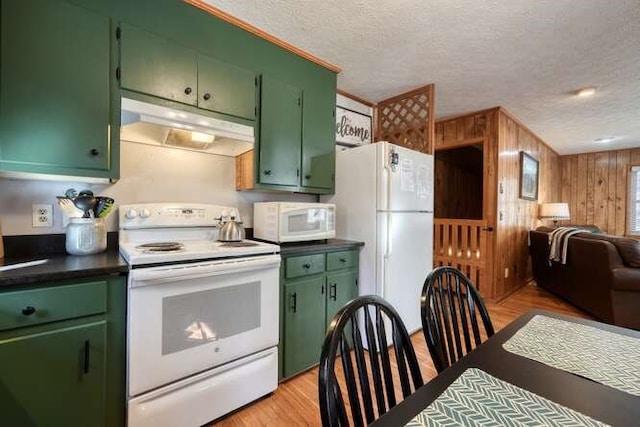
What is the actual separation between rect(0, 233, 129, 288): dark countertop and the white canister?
0.04 meters

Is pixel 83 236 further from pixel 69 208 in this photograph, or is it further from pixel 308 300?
pixel 308 300

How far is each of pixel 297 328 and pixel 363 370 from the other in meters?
1.25

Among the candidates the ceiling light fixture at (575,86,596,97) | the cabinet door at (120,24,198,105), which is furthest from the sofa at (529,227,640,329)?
the cabinet door at (120,24,198,105)

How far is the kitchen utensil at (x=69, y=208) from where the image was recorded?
1514mm

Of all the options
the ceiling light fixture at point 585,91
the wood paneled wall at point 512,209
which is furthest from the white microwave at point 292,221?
the ceiling light fixture at point 585,91

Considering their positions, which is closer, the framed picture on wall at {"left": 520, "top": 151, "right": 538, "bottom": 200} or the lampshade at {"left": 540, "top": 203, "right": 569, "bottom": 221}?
the framed picture on wall at {"left": 520, "top": 151, "right": 538, "bottom": 200}

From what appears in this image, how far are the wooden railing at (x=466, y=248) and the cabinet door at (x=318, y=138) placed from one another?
90.2 inches

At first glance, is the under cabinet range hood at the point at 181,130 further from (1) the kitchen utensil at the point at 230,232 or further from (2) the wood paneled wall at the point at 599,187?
(2) the wood paneled wall at the point at 599,187

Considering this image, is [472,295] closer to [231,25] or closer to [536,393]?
[536,393]

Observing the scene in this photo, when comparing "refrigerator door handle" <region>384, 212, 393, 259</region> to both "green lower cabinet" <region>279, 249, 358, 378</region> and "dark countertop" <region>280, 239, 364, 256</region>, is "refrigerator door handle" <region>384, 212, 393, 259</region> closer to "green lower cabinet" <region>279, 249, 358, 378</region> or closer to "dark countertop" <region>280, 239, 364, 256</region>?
"dark countertop" <region>280, 239, 364, 256</region>

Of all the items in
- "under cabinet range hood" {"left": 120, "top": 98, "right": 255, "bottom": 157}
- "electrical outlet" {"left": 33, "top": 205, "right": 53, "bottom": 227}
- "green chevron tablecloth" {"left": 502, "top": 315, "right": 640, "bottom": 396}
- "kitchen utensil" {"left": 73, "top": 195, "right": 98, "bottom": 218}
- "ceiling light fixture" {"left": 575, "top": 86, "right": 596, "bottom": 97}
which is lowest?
"green chevron tablecloth" {"left": 502, "top": 315, "right": 640, "bottom": 396}

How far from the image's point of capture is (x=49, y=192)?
158 cm

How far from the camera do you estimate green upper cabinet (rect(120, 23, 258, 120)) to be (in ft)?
5.04

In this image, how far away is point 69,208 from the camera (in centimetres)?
153
